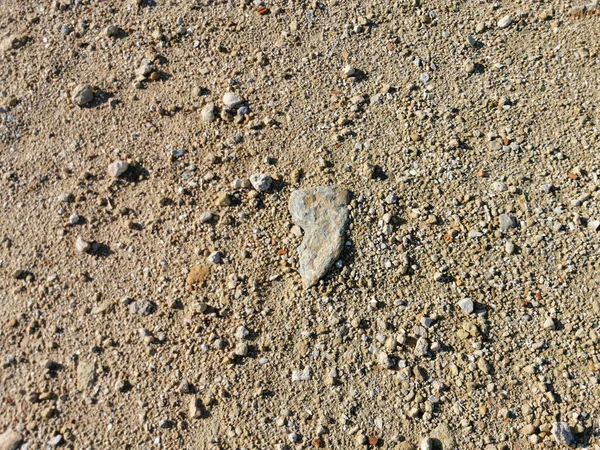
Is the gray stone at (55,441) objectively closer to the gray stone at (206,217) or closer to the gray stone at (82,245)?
the gray stone at (82,245)

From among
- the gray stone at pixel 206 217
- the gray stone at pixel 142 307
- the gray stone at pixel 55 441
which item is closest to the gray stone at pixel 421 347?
the gray stone at pixel 206 217

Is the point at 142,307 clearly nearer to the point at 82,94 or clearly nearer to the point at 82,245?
the point at 82,245

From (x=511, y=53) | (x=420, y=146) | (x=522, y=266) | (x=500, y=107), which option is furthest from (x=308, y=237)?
(x=511, y=53)

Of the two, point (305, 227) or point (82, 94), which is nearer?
point (305, 227)

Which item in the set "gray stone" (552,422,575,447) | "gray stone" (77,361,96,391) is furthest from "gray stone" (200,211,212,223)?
"gray stone" (552,422,575,447)

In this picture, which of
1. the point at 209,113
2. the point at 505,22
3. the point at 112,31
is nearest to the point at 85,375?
the point at 209,113

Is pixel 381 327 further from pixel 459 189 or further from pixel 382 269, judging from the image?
pixel 459 189
